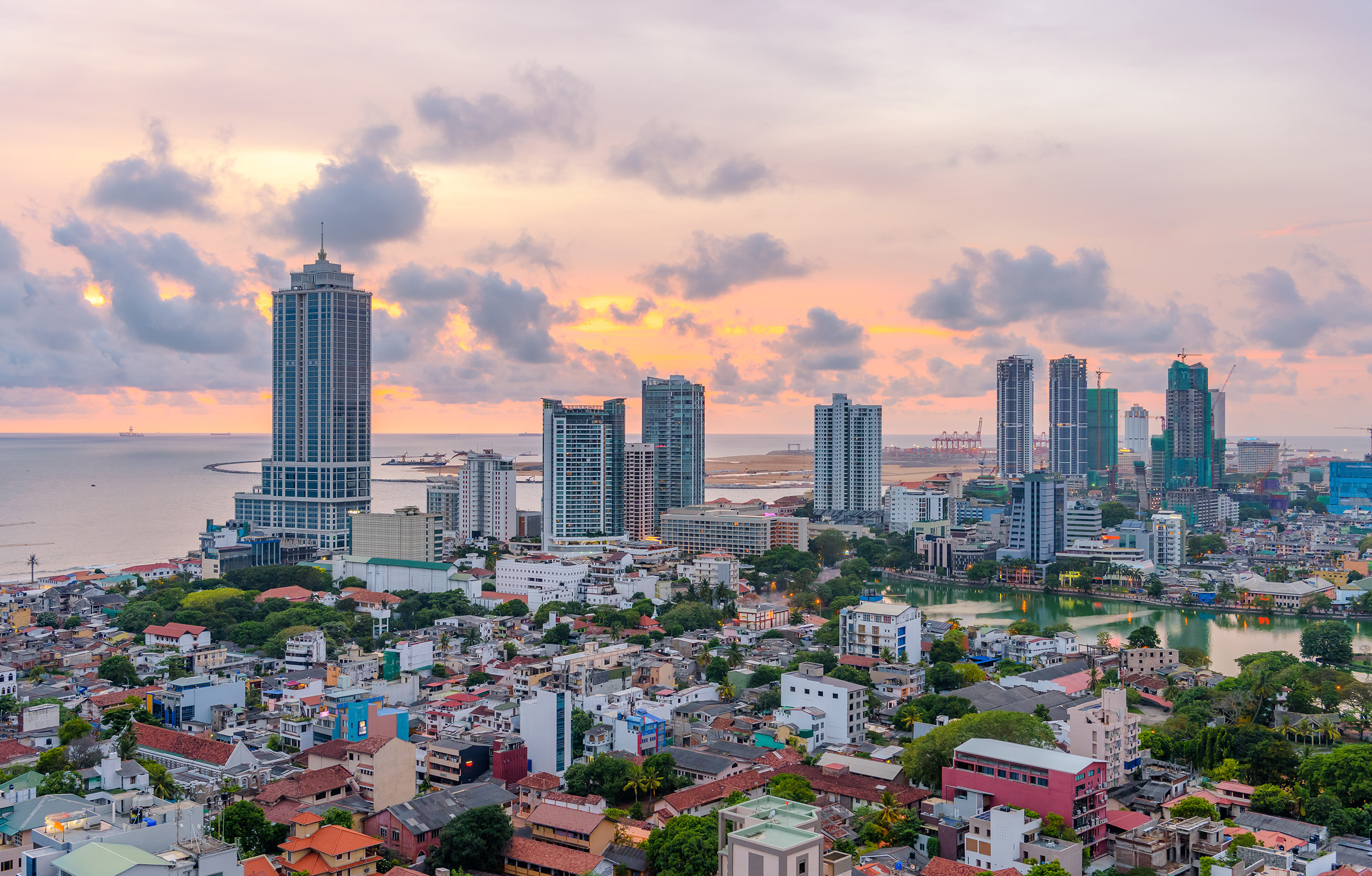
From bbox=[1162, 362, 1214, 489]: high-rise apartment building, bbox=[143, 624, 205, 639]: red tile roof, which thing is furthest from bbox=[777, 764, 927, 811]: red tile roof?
bbox=[1162, 362, 1214, 489]: high-rise apartment building

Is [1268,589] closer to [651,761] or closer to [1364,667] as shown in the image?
[1364,667]

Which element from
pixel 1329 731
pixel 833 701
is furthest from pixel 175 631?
pixel 1329 731

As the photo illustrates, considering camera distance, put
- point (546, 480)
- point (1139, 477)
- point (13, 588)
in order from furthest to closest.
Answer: point (1139, 477) < point (546, 480) < point (13, 588)

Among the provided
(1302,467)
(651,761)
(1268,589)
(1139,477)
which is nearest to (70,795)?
(651,761)

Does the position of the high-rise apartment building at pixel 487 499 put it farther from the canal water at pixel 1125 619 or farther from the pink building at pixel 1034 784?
the pink building at pixel 1034 784

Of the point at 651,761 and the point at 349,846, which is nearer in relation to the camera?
the point at 349,846

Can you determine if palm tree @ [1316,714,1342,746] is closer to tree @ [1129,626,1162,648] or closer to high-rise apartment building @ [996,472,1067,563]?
tree @ [1129,626,1162,648]
